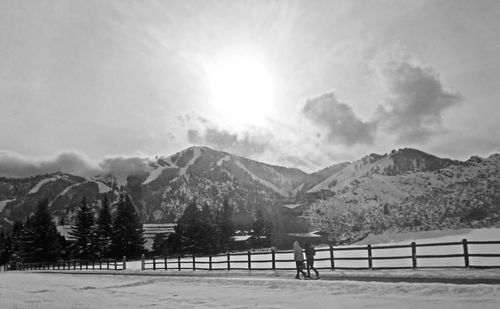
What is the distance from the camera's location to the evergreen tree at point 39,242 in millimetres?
82000

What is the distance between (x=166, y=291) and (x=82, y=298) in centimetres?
373

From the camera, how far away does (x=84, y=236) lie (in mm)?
84125

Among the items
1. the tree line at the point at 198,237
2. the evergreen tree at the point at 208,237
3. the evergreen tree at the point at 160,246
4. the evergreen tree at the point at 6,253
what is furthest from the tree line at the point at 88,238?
the evergreen tree at the point at 6,253

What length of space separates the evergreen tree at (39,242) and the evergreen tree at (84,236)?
3.90 m

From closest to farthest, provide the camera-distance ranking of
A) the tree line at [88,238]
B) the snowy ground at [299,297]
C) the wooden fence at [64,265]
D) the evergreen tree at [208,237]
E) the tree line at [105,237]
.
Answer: the snowy ground at [299,297]
the wooden fence at [64,265]
the tree line at [105,237]
the evergreen tree at [208,237]
the tree line at [88,238]

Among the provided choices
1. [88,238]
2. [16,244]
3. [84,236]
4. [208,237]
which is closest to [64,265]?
[88,238]

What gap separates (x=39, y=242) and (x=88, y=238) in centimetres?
→ 875

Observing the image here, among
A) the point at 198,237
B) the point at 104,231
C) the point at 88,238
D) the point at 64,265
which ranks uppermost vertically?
the point at 104,231

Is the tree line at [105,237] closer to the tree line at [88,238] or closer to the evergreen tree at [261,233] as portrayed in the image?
the tree line at [88,238]

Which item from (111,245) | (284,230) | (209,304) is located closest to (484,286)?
(209,304)

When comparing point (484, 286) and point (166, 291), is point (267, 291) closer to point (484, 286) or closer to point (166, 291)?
point (166, 291)

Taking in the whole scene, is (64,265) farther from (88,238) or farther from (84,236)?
(84,236)

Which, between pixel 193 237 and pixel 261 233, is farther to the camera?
pixel 261 233

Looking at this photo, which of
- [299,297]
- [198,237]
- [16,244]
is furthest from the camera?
[16,244]
